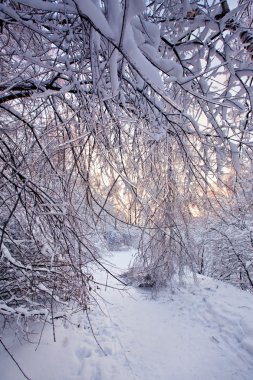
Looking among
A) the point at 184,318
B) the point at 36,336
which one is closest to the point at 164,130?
the point at 36,336

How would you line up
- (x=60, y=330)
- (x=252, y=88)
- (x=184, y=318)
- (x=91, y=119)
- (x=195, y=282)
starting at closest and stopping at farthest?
(x=91, y=119), (x=252, y=88), (x=60, y=330), (x=184, y=318), (x=195, y=282)

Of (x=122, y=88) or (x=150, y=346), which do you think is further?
(x=150, y=346)

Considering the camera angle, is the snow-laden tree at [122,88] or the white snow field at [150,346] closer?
the snow-laden tree at [122,88]

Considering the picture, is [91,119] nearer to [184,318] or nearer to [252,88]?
[252,88]

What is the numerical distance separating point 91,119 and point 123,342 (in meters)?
4.81

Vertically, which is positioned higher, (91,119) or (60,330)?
(91,119)

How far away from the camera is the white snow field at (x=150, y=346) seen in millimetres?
3951

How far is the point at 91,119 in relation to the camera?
1550 millimetres

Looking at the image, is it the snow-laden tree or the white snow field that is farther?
the white snow field

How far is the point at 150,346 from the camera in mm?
4910

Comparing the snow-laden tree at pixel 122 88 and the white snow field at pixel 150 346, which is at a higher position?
the snow-laden tree at pixel 122 88

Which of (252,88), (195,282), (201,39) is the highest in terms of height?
(201,39)

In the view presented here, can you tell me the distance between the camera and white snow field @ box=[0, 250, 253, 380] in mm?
3951

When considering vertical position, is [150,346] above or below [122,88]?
below
